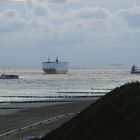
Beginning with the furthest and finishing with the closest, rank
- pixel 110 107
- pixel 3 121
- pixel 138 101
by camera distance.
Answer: pixel 3 121 → pixel 110 107 → pixel 138 101

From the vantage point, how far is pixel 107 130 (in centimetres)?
1897

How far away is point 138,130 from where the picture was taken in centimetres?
1688

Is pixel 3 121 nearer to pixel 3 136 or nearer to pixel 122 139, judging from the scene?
pixel 3 136

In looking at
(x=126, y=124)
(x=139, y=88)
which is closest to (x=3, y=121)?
(x=139, y=88)

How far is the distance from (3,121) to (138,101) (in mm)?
35001

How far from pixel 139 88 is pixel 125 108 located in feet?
8.71

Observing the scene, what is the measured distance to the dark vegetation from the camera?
17922 millimetres

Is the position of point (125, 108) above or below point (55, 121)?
above

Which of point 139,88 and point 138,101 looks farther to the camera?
point 139,88

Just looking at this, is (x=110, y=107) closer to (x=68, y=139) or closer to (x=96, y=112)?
(x=96, y=112)

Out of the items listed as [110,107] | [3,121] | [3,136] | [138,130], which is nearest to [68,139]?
[110,107]

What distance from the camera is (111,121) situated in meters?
19.7

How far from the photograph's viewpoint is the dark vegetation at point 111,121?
17.9m

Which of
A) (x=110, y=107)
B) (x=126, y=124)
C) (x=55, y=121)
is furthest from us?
(x=55, y=121)
